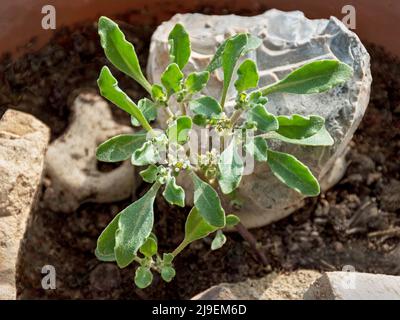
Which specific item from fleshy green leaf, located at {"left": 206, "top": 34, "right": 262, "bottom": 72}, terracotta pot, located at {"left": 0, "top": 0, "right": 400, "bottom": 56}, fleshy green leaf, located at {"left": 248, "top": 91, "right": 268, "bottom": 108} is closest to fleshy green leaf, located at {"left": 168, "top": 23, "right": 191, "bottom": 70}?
fleshy green leaf, located at {"left": 206, "top": 34, "right": 262, "bottom": 72}

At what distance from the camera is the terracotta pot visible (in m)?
1.81

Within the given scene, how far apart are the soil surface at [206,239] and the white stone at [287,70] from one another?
6 centimetres

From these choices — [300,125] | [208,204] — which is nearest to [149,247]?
[208,204]

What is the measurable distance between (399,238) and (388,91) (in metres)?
0.41

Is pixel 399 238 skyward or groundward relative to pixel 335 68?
groundward

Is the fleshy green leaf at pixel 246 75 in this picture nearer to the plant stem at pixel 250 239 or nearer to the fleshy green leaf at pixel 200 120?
the fleshy green leaf at pixel 200 120

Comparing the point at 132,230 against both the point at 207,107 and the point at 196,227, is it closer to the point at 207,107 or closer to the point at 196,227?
the point at 196,227

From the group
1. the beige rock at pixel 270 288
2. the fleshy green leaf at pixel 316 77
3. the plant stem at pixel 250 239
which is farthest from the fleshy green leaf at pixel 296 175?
the beige rock at pixel 270 288

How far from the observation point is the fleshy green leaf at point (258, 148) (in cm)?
135

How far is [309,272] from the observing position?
1.73 m

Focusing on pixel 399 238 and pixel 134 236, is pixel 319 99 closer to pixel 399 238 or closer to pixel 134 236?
pixel 399 238
